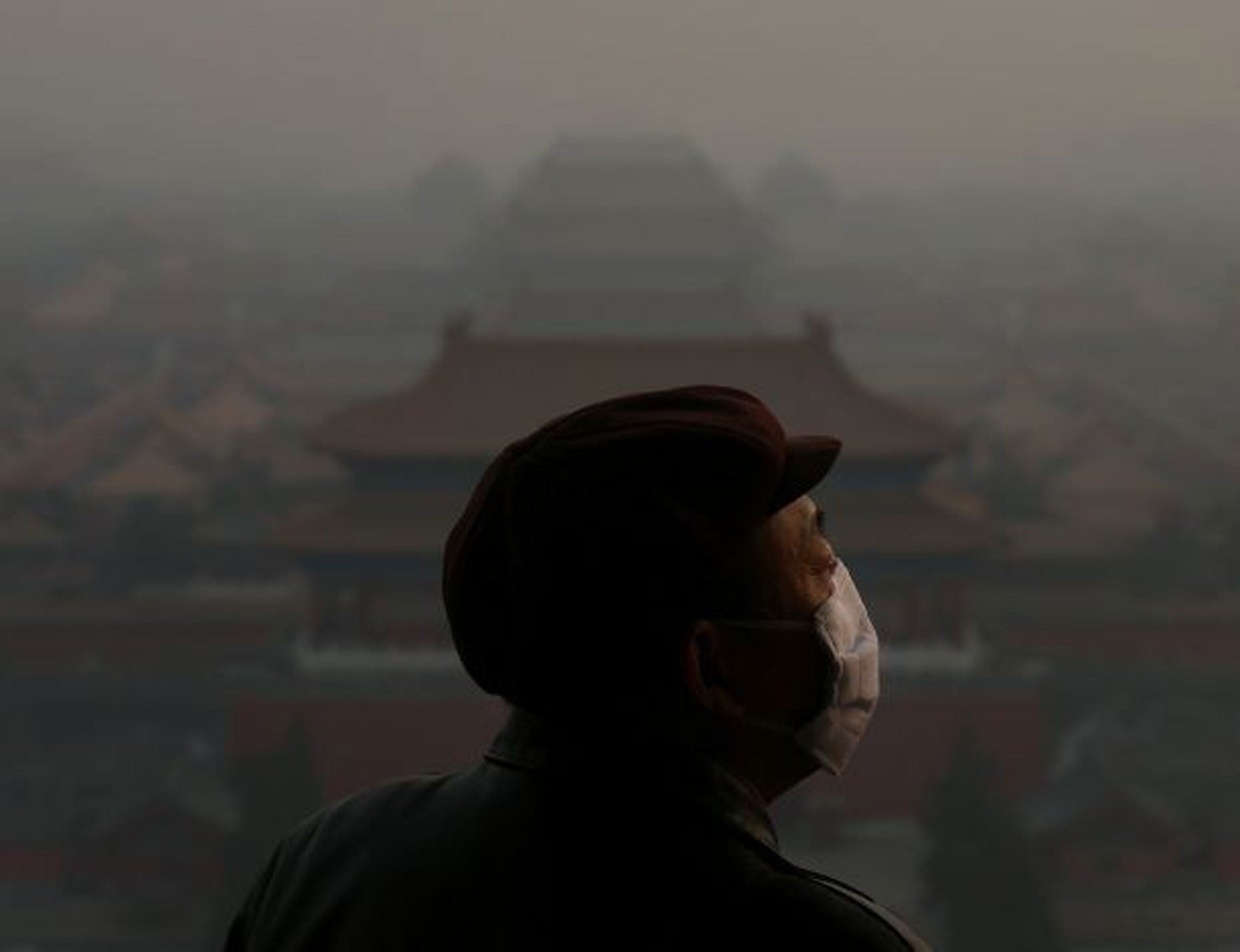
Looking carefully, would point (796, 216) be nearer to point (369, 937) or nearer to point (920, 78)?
point (920, 78)

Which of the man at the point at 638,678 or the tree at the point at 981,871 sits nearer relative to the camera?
the man at the point at 638,678

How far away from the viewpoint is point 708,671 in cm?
81

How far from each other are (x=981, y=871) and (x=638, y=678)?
22.9 ft

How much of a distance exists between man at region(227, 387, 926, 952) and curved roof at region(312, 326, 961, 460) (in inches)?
346

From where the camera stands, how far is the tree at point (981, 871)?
726 centimetres

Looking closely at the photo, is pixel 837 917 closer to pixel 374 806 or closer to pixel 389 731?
pixel 374 806

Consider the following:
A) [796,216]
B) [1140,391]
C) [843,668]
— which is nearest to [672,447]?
[843,668]

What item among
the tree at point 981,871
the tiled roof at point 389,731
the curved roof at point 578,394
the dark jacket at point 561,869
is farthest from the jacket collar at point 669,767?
the curved roof at point 578,394

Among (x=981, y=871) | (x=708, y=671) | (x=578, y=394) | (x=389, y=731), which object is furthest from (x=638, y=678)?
(x=578, y=394)

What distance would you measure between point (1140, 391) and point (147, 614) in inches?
370

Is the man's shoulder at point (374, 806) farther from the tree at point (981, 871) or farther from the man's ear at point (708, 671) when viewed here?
the tree at point (981, 871)

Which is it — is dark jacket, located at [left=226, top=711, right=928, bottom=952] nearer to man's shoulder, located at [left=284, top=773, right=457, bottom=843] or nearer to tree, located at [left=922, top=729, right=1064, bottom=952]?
man's shoulder, located at [left=284, top=773, right=457, bottom=843]

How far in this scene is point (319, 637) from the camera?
30.8ft

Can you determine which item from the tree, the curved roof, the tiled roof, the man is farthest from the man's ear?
the curved roof
